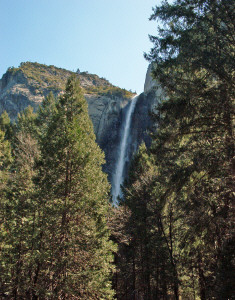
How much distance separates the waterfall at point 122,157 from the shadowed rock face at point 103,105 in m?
0.70

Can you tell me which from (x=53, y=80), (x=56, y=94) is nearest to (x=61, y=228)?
(x=56, y=94)

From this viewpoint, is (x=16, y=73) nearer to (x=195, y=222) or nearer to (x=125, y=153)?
(x=125, y=153)

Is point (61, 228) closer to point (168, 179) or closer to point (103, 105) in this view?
point (168, 179)

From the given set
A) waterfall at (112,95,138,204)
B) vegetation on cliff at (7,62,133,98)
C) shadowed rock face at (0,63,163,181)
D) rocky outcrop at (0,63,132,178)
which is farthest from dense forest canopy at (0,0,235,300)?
vegetation on cliff at (7,62,133,98)

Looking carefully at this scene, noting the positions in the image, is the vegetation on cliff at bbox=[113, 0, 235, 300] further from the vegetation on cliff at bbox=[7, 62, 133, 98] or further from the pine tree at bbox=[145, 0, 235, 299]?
the vegetation on cliff at bbox=[7, 62, 133, 98]

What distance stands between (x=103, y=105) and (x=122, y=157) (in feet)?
39.6

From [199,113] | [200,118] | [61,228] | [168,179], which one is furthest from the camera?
[168,179]

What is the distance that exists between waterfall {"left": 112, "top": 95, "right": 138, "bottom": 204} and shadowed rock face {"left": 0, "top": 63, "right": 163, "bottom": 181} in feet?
2.31

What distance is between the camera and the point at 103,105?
44.5m

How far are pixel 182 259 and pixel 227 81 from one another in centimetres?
934

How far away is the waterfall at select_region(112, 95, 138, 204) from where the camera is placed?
35.3m

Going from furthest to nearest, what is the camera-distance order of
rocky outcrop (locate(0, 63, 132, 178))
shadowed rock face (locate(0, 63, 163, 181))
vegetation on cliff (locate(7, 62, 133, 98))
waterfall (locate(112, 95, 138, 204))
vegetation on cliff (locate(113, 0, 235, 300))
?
vegetation on cliff (locate(7, 62, 133, 98)), rocky outcrop (locate(0, 63, 132, 178)), shadowed rock face (locate(0, 63, 163, 181)), waterfall (locate(112, 95, 138, 204)), vegetation on cliff (locate(113, 0, 235, 300))

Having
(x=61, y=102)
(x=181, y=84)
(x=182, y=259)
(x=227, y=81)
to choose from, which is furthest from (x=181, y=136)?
(x=182, y=259)

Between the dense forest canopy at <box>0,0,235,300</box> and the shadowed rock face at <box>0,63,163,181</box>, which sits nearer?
the dense forest canopy at <box>0,0,235,300</box>
